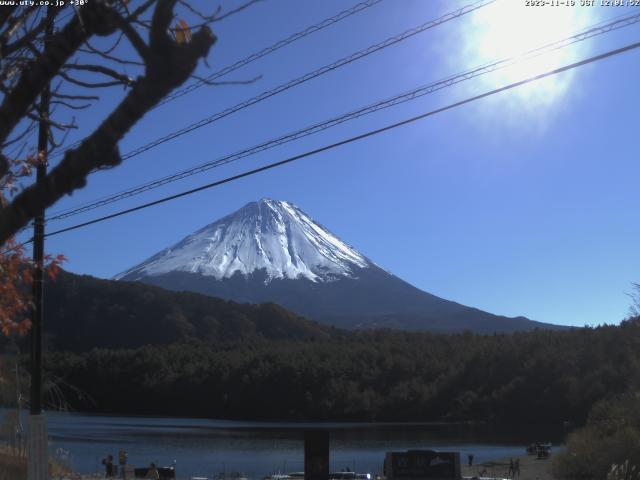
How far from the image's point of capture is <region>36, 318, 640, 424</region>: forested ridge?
99.7 metres

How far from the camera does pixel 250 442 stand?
74.8 metres

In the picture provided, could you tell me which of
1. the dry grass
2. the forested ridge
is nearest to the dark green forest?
the forested ridge

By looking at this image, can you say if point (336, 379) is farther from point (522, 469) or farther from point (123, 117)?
point (123, 117)

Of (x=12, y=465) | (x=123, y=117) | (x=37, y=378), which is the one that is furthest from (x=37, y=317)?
(x=123, y=117)

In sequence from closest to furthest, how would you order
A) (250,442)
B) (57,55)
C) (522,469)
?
(57,55)
(522,469)
(250,442)

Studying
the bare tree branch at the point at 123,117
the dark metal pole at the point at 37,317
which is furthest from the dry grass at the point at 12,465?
the bare tree branch at the point at 123,117

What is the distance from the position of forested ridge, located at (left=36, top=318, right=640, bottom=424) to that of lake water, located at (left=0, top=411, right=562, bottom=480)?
5.25m

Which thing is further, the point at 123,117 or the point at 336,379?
the point at 336,379

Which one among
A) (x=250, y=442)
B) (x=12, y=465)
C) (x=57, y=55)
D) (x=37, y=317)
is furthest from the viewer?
(x=250, y=442)

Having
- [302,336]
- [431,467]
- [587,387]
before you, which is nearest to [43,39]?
[431,467]

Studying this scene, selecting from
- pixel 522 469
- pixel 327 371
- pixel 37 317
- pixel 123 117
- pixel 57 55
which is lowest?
pixel 522 469

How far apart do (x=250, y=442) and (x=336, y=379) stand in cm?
4204

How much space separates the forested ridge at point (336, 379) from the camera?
99688 mm

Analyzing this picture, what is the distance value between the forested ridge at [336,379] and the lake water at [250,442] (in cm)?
525
